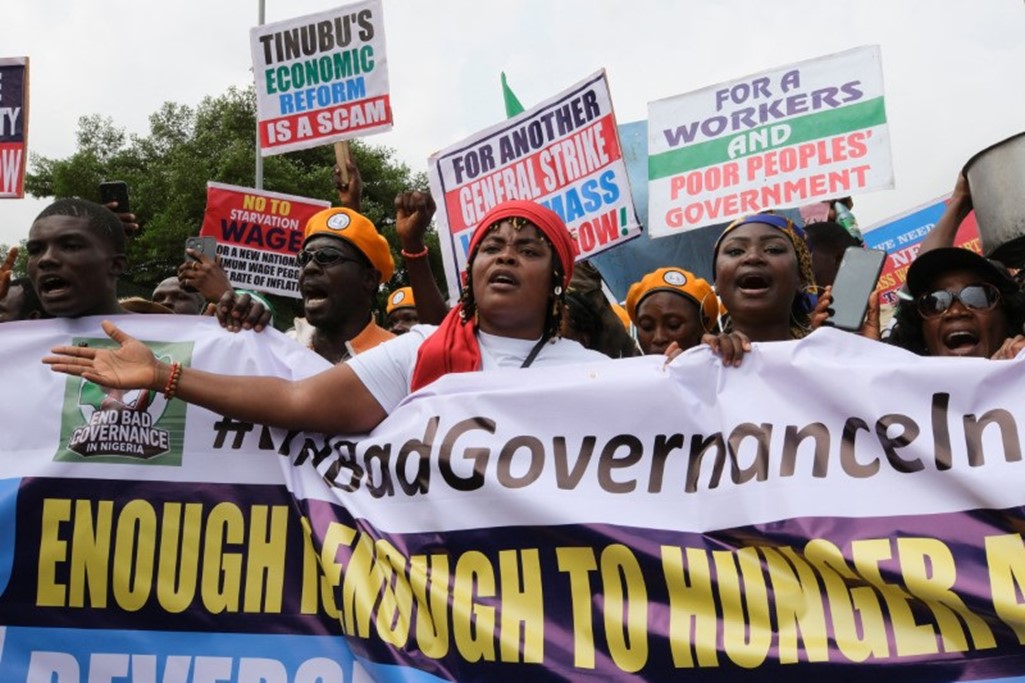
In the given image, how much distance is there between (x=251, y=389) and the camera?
9.75ft

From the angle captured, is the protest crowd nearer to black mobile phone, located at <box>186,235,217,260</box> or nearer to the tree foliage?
black mobile phone, located at <box>186,235,217,260</box>

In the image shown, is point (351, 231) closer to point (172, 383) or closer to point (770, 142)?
point (172, 383)

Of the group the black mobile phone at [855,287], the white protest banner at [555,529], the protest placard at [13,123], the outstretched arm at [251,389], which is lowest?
the white protest banner at [555,529]

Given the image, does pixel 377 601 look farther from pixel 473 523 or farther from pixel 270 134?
pixel 270 134

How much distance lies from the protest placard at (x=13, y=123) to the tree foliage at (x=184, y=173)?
18840 millimetres

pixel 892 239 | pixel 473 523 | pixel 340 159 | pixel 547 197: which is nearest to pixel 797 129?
pixel 547 197

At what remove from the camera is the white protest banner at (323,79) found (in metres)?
6.93

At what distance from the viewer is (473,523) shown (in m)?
2.87

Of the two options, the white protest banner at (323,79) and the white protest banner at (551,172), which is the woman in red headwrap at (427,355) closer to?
the white protest banner at (551,172)

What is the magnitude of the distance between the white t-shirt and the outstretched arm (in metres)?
0.03

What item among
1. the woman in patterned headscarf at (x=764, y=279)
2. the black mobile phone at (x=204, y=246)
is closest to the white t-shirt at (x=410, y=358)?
the woman in patterned headscarf at (x=764, y=279)

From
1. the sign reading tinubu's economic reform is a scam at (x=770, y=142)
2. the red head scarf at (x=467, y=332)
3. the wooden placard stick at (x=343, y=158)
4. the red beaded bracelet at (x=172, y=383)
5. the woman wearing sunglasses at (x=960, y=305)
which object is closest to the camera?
the red beaded bracelet at (x=172, y=383)

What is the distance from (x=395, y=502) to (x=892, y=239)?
668 cm

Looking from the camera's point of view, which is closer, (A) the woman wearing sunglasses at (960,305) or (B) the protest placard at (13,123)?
(A) the woman wearing sunglasses at (960,305)
